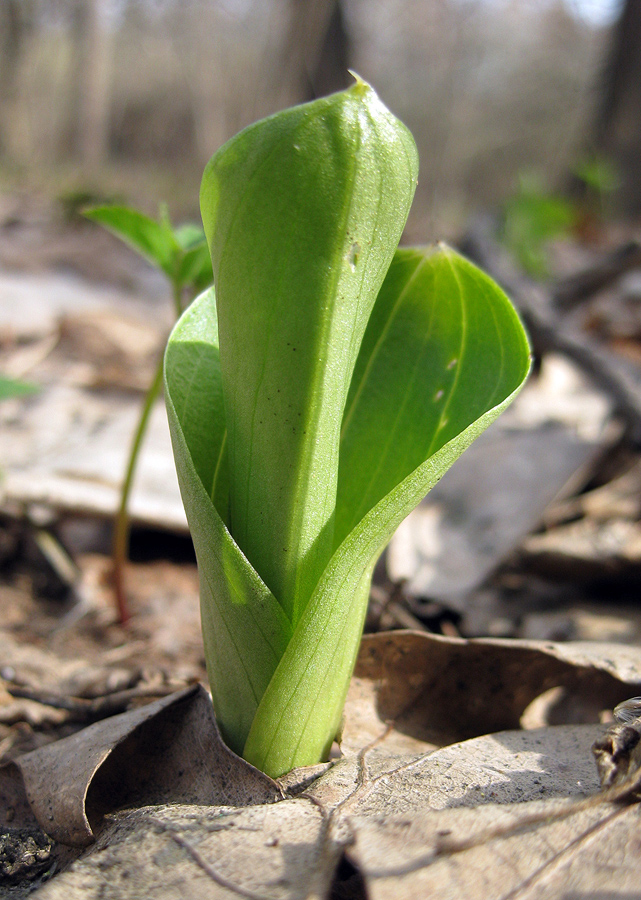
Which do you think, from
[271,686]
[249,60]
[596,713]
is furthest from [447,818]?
[249,60]

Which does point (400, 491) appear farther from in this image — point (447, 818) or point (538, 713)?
point (538, 713)

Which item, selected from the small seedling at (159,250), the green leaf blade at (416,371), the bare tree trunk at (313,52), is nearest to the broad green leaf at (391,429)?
the green leaf blade at (416,371)

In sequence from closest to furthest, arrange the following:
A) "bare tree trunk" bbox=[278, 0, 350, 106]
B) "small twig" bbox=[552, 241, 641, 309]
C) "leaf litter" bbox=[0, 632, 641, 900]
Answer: "leaf litter" bbox=[0, 632, 641, 900] → "small twig" bbox=[552, 241, 641, 309] → "bare tree trunk" bbox=[278, 0, 350, 106]

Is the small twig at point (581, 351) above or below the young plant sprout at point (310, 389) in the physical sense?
below

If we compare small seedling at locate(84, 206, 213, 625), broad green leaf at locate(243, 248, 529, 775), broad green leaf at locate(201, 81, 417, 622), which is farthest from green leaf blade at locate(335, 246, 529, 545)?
small seedling at locate(84, 206, 213, 625)

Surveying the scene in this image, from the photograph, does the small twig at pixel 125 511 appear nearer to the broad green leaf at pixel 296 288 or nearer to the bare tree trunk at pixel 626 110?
the broad green leaf at pixel 296 288

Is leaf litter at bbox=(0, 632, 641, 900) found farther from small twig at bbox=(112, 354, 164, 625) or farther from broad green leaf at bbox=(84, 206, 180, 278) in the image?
broad green leaf at bbox=(84, 206, 180, 278)

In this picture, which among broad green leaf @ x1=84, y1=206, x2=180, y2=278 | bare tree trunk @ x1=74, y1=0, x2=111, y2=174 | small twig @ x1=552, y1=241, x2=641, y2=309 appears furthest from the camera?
bare tree trunk @ x1=74, y1=0, x2=111, y2=174

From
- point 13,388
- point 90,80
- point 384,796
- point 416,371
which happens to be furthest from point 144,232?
point 90,80
